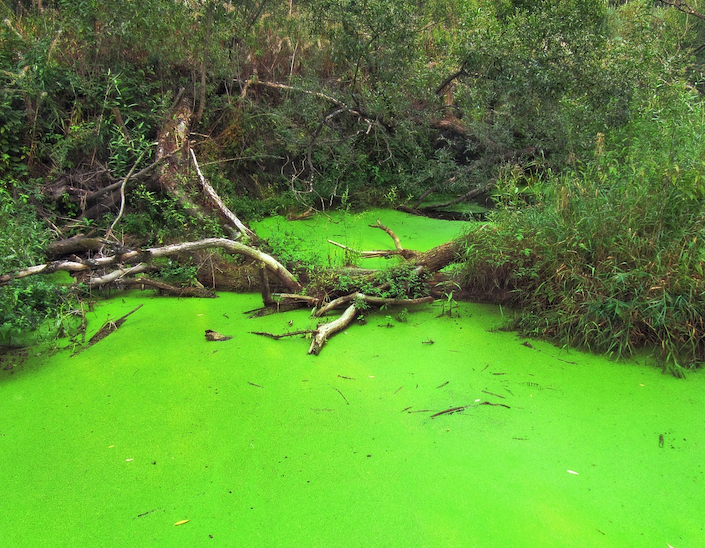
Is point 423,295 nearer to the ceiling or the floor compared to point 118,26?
nearer to the floor

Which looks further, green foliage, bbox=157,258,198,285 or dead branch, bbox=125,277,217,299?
green foliage, bbox=157,258,198,285

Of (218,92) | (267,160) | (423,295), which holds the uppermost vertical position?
(218,92)

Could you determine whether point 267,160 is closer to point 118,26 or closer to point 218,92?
point 218,92

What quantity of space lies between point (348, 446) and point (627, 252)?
1864 millimetres

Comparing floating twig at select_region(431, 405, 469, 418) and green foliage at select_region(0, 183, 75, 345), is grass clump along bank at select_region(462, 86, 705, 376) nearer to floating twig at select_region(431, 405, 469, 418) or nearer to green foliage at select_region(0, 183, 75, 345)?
floating twig at select_region(431, 405, 469, 418)

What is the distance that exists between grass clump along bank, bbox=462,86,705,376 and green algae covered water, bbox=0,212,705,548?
0.19 m

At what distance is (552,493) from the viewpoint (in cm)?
172

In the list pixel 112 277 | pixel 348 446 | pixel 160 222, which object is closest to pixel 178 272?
pixel 112 277

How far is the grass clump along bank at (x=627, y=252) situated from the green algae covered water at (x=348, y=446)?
7.4 inches

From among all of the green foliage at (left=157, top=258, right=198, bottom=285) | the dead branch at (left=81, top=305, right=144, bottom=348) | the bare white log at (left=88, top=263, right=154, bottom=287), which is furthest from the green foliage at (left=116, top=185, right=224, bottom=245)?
the dead branch at (left=81, top=305, right=144, bottom=348)

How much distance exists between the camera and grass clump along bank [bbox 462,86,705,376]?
2.58m

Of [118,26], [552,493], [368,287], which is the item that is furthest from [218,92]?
[552,493]

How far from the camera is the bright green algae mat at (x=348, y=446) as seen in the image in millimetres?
1592

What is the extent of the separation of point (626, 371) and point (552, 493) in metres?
1.08
